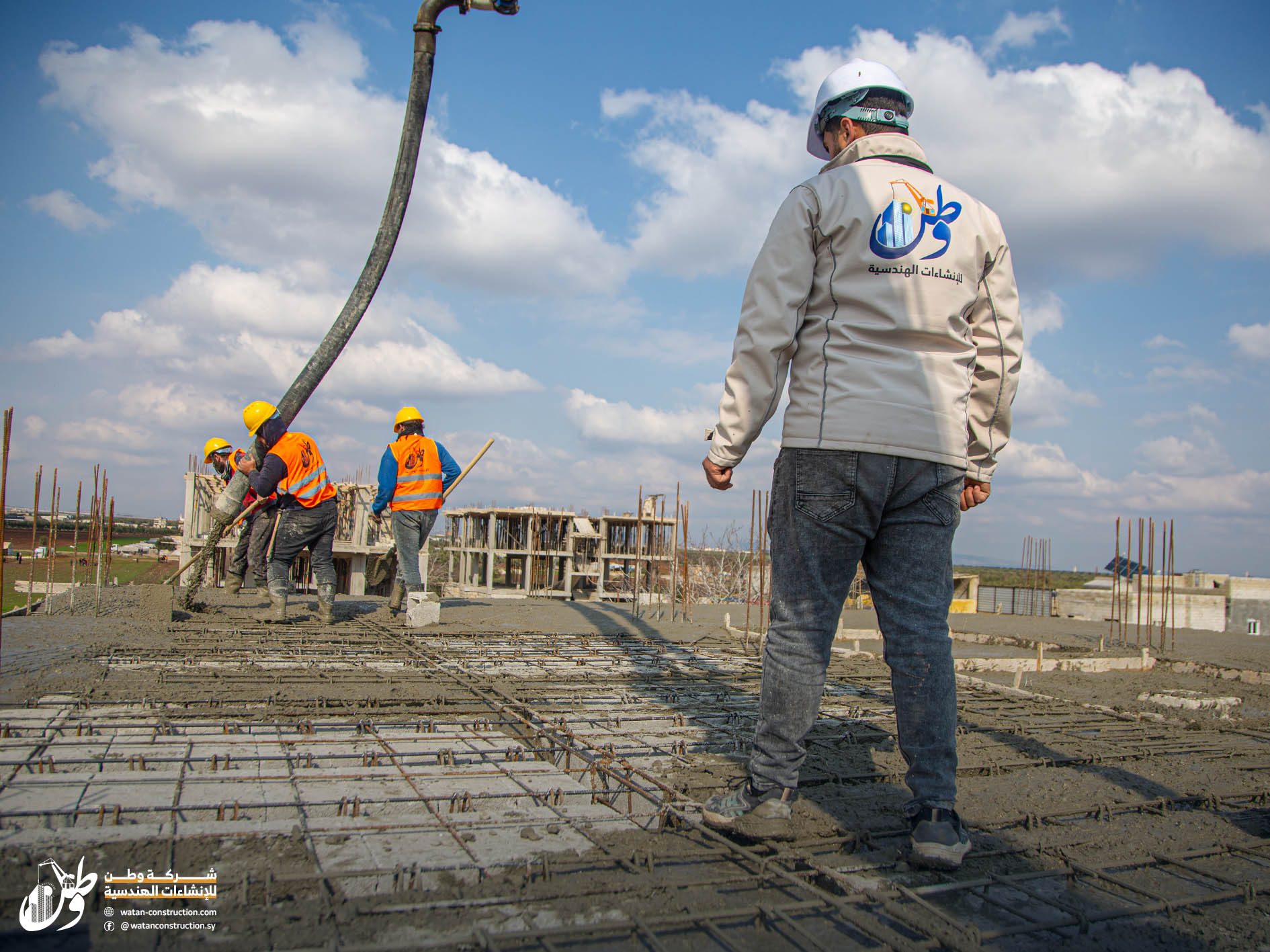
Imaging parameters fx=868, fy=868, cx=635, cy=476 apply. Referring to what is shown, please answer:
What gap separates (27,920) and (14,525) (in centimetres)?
2832

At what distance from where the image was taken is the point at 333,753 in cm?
246

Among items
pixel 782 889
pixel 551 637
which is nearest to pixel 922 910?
pixel 782 889

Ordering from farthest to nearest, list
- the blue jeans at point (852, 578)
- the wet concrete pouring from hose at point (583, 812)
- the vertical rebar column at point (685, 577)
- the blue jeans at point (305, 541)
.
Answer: the vertical rebar column at point (685, 577) → the blue jeans at point (305, 541) → the blue jeans at point (852, 578) → the wet concrete pouring from hose at point (583, 812)

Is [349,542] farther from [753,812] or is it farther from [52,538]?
[753,812]

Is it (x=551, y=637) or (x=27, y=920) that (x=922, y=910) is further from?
(x=551, y=637)

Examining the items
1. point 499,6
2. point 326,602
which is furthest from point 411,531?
point 499,6

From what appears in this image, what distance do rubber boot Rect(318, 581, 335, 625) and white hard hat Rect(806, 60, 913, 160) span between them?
509 cm

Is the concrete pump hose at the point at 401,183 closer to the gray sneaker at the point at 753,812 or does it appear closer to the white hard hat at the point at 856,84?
the white hard hat at the point at 856,84

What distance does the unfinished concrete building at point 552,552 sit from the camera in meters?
24.8

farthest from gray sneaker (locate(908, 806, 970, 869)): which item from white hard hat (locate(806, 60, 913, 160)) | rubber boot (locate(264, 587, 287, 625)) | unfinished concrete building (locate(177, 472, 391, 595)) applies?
unfinished concrete building (locate(177, 472, 391, 595))

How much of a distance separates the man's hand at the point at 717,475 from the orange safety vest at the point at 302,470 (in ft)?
16.5

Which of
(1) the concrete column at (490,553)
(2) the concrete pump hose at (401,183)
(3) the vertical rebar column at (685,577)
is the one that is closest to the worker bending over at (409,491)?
(2) the concrete pump hose at (401,183)

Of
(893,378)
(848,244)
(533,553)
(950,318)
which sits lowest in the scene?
(533,553)

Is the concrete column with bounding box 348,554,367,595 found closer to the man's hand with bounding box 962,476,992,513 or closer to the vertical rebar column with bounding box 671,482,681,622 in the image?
the vertical rebar column with bounding box 671,482,681,622
